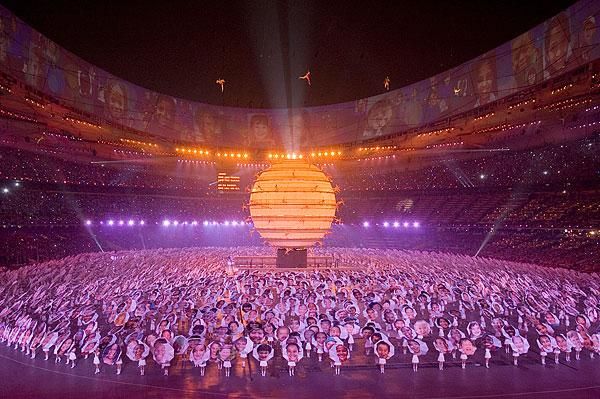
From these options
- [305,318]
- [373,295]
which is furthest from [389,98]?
[305,318]

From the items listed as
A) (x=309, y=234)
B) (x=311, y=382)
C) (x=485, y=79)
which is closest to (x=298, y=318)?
(x=311, y=382)

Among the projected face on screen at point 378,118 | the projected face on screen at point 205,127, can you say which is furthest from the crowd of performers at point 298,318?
the projected face on screen at point 205,127

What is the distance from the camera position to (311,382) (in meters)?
9.99

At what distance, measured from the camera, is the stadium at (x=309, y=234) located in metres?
10.7

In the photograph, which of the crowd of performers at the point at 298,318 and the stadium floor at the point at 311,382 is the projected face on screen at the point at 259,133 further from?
the stadium floor at the point at 311,382

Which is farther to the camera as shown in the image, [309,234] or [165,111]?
[165,111]

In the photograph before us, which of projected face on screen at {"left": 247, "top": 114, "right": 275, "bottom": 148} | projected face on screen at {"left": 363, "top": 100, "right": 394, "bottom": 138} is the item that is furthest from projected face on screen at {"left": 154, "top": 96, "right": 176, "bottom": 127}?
projected face on screen at {"left": 363, "top": 100, "right": 394, "bottom": 138}

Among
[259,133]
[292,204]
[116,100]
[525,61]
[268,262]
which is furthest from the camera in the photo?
[259,133]

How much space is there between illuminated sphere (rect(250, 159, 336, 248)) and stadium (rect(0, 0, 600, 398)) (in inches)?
3.4

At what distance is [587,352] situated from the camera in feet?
39.0

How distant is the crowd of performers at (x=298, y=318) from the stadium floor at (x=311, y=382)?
11.8 inches

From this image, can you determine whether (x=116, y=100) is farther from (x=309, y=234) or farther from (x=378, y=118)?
(x=309, y=234)

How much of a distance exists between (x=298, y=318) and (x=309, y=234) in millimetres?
4467

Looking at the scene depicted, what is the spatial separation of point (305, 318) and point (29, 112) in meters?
20.1
